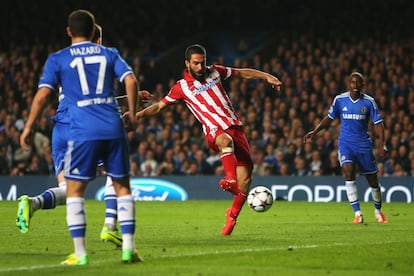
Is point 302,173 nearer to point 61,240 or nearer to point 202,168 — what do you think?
point 202,168

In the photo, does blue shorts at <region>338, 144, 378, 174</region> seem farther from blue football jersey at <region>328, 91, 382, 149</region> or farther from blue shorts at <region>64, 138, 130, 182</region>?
blue shorts at <region>64, 138, 130, 182</region>

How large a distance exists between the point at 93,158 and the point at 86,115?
36 centimetres

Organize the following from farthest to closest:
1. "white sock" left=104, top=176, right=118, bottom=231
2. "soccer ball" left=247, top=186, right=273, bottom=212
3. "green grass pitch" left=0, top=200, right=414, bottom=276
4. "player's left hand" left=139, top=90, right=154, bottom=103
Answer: "soccer ball" left=247, top=186, right=273, bottom=212 → "player's left hand" left=139, top=90, right=154, bottom=103 → "white sock" left=104, top=176, right=118, bottom=231 → "green grass pitch" left=0, top=200, right=414, bottom=276

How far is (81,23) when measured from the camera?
811 cm

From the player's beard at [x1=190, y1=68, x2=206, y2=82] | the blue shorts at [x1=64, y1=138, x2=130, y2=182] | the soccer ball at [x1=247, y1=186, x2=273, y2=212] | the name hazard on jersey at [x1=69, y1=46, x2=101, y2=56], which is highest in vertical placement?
the name hazard on jersey at [x1=69, y1=46, x2=101, y2=56]

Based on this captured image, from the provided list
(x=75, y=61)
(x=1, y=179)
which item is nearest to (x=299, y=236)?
(x=75, y=61)

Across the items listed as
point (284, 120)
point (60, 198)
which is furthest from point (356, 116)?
point (284, 120)

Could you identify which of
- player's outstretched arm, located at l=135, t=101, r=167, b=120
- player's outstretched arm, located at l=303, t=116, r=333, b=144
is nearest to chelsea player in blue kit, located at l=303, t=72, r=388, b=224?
player's outstretched arm, located at l=303, t=116, r=333, b=144

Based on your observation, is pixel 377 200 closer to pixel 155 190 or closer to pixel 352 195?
pixel 352 195

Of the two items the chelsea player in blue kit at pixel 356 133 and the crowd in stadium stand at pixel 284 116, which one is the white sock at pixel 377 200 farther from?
the crowd in stadium stand at pixel 284 116

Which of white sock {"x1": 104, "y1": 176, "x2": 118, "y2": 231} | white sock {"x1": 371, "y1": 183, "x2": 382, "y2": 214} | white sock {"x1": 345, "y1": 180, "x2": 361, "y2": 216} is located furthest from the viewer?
white sock {"x1": 371, "y1": 183, "x2": 382, "y2": 214}

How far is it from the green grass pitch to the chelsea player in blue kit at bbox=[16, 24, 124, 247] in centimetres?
22

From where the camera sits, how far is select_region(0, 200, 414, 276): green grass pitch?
8.02 m

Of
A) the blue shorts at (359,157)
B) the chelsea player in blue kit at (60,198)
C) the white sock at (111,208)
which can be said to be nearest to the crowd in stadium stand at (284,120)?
the blue shorts at (359,157)
